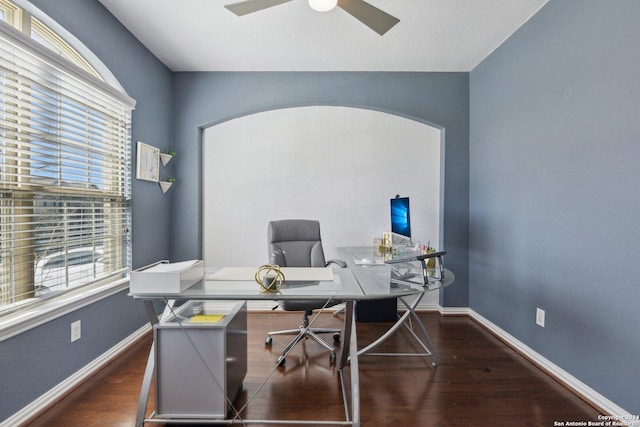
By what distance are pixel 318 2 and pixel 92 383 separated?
2755 millimetres

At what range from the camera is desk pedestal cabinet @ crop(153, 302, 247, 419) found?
5.34 feet

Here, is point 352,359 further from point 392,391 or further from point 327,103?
point 327,103

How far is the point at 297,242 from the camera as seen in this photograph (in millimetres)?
2807

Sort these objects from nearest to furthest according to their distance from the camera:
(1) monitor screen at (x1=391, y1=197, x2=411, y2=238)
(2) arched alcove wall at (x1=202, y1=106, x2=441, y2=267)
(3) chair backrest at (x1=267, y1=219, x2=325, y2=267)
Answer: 1. (1) monitor screen at (x1=391, y1=197, x2=411, y2=238)
2. (3) chair backrest at (x1=267, y1=219, x2=325, y2=267)
3. (2) arched alcove wall at (x1=202, y1=106, x2=441, y2=267)

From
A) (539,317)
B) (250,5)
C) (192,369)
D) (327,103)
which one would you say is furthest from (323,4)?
(539,317)

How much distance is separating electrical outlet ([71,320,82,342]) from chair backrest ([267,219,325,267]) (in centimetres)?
139

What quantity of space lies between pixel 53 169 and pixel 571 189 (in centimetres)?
327

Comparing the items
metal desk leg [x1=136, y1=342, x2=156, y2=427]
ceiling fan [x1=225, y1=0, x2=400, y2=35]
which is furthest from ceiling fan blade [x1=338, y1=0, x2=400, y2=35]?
metal desk leg [x1=136, y1=342, x2=156, y2=427]

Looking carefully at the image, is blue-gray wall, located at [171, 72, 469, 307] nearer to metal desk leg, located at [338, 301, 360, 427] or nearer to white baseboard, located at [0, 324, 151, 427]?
white baseboard, located at [0, 324, 151, 427]

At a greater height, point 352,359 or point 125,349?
point 352,359

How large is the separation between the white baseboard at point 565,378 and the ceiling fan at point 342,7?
2.51 m

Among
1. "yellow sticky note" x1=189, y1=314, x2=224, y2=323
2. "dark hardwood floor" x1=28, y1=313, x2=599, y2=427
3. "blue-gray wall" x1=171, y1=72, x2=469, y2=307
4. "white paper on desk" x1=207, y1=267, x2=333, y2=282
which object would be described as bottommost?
"dark hardwood floor" x1=28, y1=313, x2=599, y2=427

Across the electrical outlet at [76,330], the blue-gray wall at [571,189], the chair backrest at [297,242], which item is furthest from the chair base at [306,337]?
the blue-gray wall at [571,189]

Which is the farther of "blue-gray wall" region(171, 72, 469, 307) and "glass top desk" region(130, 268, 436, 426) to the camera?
"blue-gray wall" region(171, 72, 469, 307)
